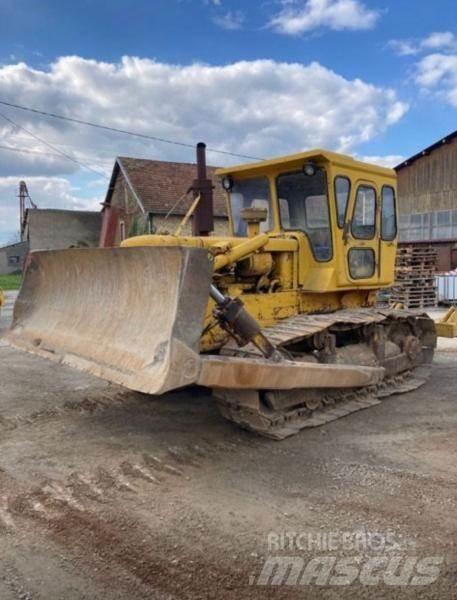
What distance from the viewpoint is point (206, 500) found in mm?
3758

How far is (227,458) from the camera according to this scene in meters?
4.50

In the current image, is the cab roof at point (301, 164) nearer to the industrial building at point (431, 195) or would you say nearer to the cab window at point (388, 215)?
the cab window at point (388, 215)

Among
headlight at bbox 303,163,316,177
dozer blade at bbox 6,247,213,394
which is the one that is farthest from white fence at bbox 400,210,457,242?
dozer blade at bbox 6,247,213,394

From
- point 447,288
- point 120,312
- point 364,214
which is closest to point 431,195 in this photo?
point 447,288

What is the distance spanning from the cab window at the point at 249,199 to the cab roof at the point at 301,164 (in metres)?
0.14

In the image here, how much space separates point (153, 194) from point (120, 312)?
2153cm

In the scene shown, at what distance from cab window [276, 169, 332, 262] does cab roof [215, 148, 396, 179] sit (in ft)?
0.50

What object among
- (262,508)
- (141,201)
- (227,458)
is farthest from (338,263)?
(141,201)

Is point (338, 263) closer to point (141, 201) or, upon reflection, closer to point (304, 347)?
point (304, 347)

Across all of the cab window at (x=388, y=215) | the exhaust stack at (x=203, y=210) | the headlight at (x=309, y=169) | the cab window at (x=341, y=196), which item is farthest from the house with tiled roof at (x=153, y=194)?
the headlight at (x=309, y=169)

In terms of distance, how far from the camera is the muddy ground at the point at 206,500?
2883mm

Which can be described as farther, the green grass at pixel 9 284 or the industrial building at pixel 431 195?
the green grass at pixel 9 284

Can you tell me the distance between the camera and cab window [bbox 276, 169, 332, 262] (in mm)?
6008

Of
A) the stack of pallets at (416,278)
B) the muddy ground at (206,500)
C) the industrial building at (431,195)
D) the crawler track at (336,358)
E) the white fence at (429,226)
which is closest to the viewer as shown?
the muddy ground at (206,500)
